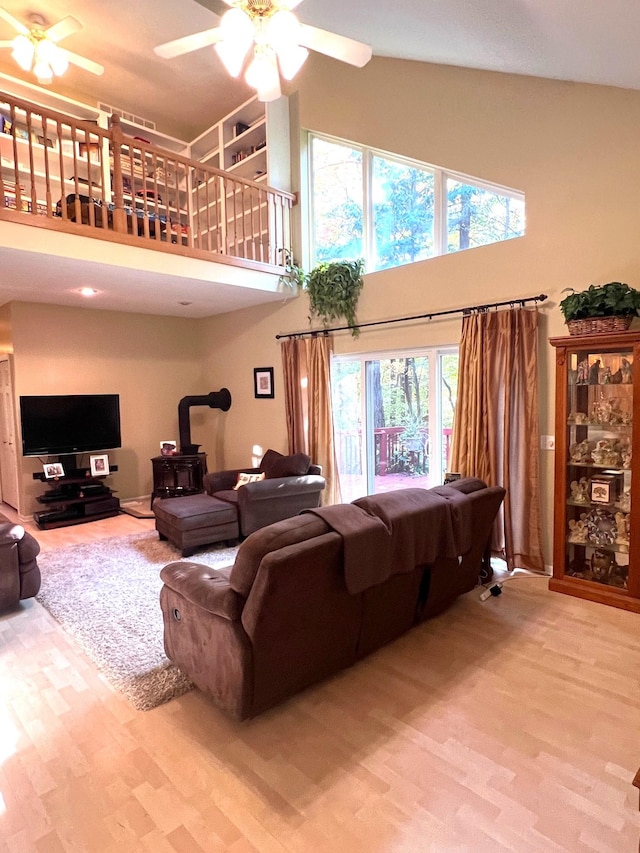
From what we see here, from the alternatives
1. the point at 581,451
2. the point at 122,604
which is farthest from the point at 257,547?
the point at 581,451

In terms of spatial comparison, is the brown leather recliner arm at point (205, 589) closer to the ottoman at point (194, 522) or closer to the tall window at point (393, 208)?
the ottoman at point (194, 522)

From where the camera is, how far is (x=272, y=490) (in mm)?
4773

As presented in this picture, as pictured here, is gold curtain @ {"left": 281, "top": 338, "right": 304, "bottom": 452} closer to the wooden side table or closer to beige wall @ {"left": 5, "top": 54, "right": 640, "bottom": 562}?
beige wall @ {"left": 5, "top": 54, "right": 640, "bottom": 562}

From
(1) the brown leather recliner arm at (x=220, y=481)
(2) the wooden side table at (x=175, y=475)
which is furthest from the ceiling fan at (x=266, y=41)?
(2) the wooden side table at (x=175, y=475)

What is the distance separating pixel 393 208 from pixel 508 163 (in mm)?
1255

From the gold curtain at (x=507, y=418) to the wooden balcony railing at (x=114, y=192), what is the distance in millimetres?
2607

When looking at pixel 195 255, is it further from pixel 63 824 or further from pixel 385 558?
pixel 63 824

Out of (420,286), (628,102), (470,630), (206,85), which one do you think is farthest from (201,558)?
(206,85)

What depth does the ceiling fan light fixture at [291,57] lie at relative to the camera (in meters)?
2.72

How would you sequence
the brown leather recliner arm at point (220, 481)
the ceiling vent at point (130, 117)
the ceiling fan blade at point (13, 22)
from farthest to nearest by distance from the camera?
the ceiling vent at point (130, 117), the brown leather recliner arm at point (220, 481), the ceiling fan blade at point (13, 22)

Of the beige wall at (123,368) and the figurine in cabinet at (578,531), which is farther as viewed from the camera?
the beige wall at (123,368)

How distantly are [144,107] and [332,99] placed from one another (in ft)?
9.13

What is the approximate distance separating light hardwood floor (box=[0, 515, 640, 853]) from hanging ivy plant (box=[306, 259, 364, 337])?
3399mm

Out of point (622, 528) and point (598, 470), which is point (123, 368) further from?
point (622, 528)
